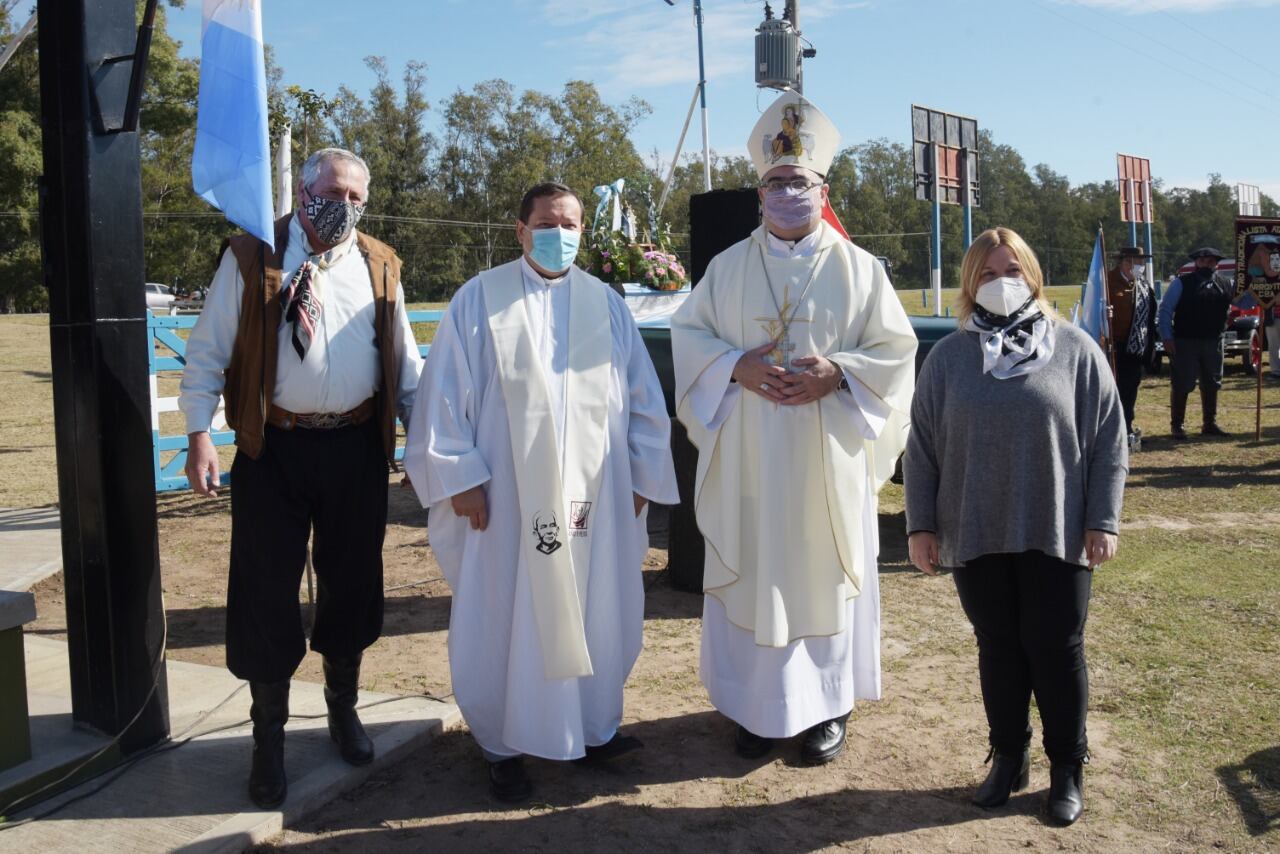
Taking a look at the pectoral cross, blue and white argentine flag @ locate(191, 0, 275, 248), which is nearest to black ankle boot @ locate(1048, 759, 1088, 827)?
the pectoral cross

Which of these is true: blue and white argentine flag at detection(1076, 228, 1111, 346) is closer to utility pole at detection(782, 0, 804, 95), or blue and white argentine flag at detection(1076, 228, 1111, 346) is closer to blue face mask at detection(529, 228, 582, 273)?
utility pole at detection(782, 0, 804, 95)

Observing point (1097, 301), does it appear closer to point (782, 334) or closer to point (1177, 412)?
point (1177, 412)

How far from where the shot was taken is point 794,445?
13.9 feet

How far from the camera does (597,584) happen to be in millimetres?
4059

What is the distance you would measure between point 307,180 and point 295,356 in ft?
2.03

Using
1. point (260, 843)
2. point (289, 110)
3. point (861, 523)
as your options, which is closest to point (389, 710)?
point (260, 843)

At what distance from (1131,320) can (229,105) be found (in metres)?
9.70

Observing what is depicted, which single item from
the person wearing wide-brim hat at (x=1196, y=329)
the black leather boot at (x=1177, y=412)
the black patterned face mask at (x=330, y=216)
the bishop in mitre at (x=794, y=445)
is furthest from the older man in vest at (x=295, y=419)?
the black leather boot at (x=1177, y=412)

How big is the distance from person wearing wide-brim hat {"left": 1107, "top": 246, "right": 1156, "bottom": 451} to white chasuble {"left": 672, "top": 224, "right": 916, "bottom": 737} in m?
7.97

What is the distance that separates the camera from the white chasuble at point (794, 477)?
4.18 meters

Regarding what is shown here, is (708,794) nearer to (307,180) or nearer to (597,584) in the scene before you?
(597,584)

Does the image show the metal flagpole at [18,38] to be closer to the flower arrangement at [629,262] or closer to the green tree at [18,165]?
the flower arrangement at [629,262]

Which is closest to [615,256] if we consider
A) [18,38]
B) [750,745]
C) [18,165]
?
[18,38]

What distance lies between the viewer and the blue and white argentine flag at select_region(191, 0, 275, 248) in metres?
3.94
